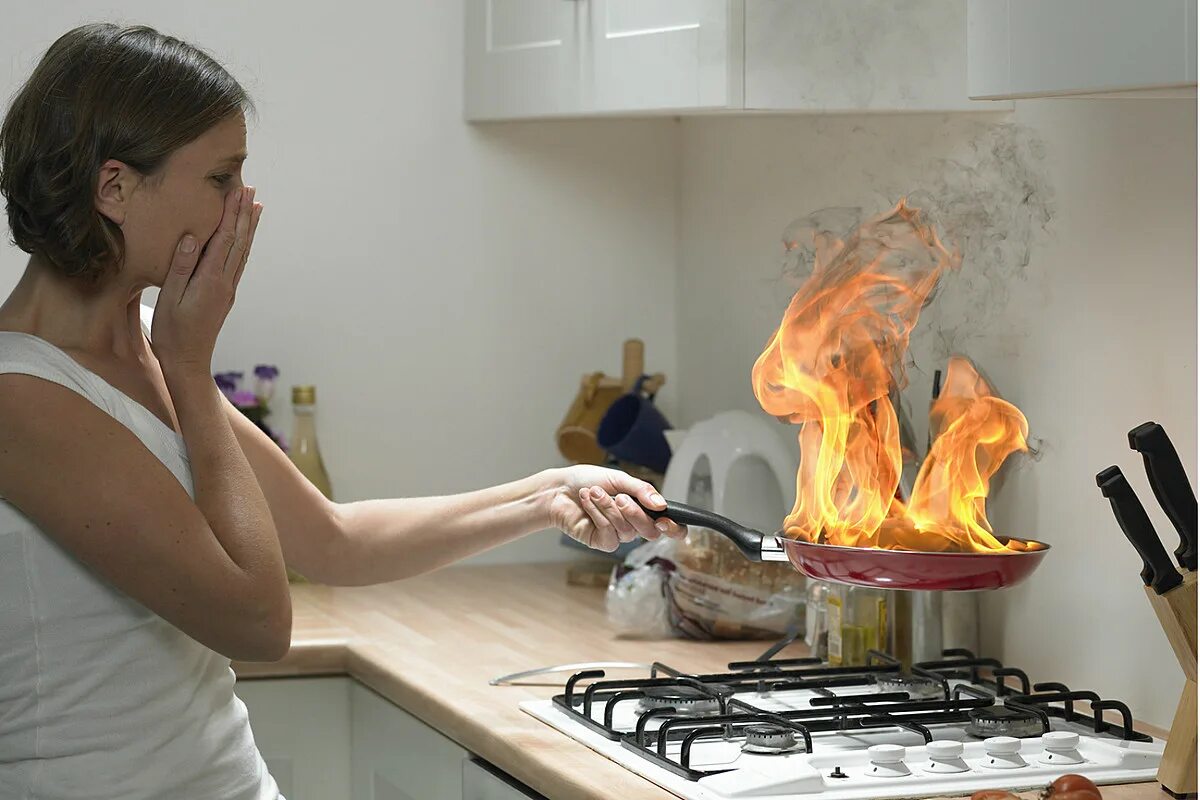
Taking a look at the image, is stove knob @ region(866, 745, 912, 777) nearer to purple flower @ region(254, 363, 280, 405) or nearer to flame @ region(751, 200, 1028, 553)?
flame @ region(751, 200, 1028, 553)

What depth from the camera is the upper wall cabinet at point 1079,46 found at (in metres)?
1.25

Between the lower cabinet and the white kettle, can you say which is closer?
the lower cabinet

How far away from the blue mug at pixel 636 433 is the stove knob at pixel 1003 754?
1.12 metres

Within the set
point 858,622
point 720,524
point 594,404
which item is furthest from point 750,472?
point 720,524

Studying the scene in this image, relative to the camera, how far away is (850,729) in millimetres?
1647

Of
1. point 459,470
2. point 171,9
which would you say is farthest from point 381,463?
point 171,9

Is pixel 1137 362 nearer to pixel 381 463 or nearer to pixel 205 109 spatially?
pixel 205 109

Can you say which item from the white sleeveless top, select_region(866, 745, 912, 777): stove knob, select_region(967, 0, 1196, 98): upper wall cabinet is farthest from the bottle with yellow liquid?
select_region(967, 0, 1196, 98): upper wall cabinet

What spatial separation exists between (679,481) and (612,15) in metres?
0.67

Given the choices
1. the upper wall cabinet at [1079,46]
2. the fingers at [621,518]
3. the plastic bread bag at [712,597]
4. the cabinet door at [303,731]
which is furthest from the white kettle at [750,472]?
the upper wall cabinet at [1079,46]

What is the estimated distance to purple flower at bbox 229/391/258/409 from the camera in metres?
2.57

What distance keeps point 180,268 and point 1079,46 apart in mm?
783

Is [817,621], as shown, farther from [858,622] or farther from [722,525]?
[722,525]

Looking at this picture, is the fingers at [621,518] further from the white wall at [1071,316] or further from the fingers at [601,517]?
the white wall at [1071,316]
